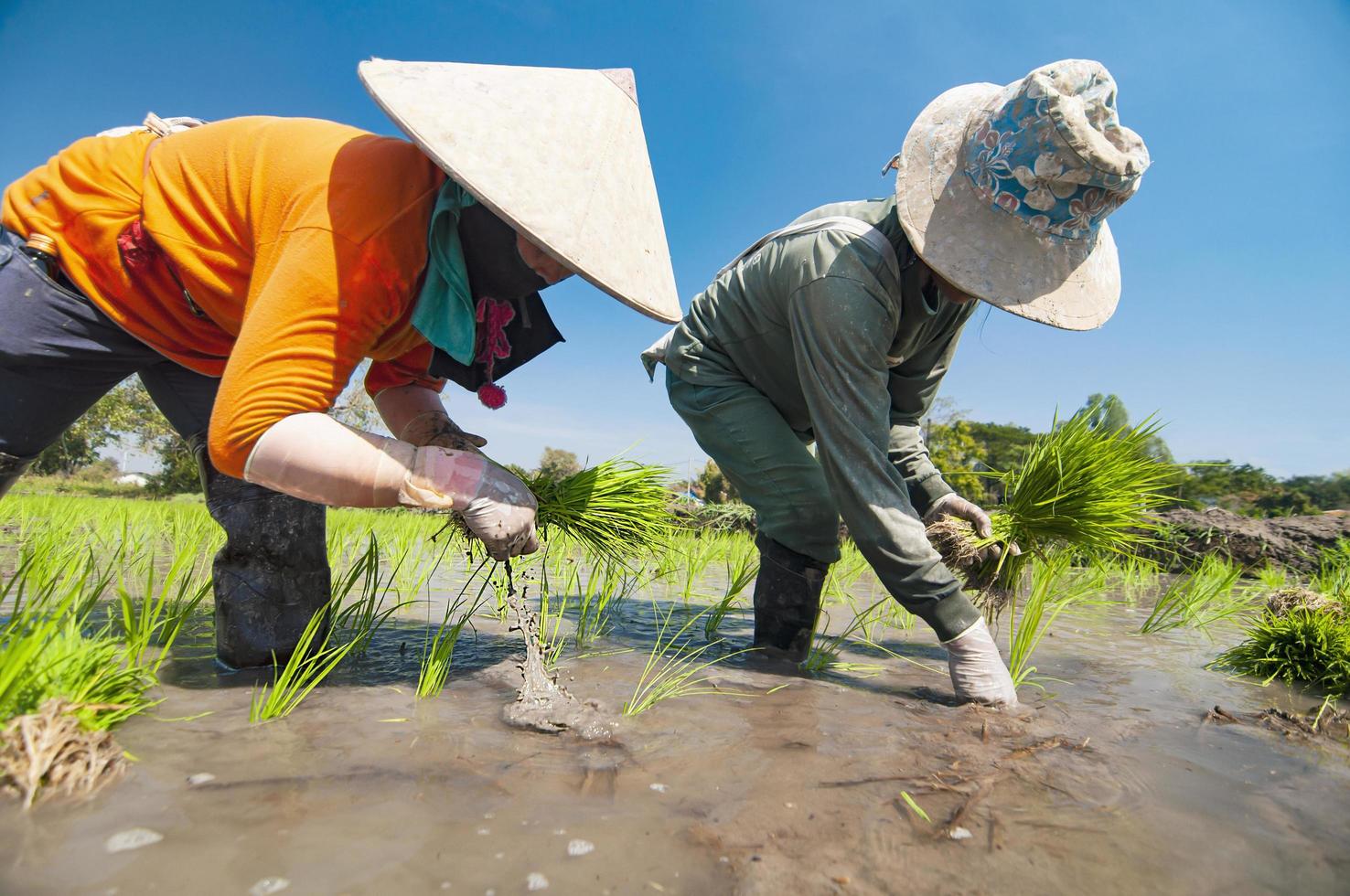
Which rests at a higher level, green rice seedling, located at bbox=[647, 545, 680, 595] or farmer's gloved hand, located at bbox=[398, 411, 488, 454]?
farmer's gloved hand, located at bbox=[398, 411, 488, 454]

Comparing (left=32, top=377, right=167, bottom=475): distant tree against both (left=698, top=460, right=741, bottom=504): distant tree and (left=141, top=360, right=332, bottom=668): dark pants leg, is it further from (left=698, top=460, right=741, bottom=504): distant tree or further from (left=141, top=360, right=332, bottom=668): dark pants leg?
(left=141, top=360, right=332, bottom=668): dark pants leg

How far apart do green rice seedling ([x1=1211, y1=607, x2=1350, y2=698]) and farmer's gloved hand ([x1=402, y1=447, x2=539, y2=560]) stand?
8.23ft

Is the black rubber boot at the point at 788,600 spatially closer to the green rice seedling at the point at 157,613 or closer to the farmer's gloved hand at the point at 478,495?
the farmer's gloved hand at the point at 478,495

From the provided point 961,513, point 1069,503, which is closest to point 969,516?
point 961,513

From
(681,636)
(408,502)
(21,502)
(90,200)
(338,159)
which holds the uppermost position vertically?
(338,159)

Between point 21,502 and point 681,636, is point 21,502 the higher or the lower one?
the lower one

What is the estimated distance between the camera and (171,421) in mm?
2057

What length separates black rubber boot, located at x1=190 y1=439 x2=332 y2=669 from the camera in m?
1.82

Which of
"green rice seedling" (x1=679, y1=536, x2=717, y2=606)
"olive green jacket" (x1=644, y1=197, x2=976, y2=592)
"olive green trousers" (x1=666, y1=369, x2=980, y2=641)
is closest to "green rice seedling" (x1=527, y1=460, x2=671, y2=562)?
"olive green trousers" (x1=666, y1=369, x2=980, y2=641)

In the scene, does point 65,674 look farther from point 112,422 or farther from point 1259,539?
point 112,422

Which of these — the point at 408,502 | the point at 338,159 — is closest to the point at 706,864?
the point at 408,502

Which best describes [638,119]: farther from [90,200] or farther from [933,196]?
[90,200]

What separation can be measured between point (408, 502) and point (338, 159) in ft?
2.30

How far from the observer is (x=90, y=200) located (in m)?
1.44
